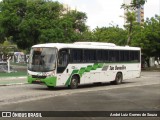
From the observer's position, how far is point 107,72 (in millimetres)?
28188

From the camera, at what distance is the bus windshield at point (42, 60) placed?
23281 mm

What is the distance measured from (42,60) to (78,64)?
2.63 m

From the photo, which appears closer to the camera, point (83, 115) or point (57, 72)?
point (83, 115)

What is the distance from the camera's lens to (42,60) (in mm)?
23438

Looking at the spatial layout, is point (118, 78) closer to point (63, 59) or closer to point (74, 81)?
point (74, 81)

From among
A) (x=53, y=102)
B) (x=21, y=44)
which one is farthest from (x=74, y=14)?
(x=53, y=102)

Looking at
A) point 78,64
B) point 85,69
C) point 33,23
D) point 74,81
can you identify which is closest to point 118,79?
point 85,69

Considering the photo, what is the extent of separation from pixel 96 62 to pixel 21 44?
25652mm

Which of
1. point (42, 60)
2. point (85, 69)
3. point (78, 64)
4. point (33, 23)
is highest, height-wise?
point (33, 23)

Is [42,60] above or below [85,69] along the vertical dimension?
above

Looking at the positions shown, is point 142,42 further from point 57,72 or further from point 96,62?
point 57,72

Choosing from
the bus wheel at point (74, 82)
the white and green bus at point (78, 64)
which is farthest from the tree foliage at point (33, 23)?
the bus wheel at point (74, 82)

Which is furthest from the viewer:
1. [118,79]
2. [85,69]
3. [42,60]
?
[118,79]

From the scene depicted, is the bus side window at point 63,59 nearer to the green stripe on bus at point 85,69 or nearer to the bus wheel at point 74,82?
the green stripe on bus at point 85,69
